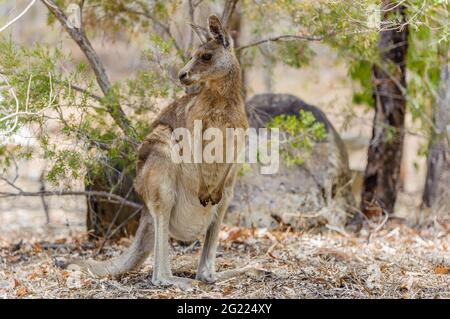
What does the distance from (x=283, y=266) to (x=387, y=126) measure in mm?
2757

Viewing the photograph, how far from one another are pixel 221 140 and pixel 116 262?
110 centimetres

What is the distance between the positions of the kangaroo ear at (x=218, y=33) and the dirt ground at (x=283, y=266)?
155cm

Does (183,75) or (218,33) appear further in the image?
(218,33)

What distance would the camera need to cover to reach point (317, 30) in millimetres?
5434

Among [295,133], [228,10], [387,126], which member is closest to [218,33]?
[228,10]

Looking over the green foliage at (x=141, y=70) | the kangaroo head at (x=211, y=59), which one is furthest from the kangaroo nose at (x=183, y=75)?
the green foliage at (x=141, y=70)

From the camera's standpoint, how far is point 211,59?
4.59 m

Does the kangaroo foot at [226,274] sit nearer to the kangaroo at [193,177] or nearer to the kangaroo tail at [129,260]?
the kangaroo at [193,177]

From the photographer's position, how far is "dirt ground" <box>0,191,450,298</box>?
434 cm

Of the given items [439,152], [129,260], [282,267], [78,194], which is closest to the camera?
[129,260]

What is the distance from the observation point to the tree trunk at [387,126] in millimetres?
7184

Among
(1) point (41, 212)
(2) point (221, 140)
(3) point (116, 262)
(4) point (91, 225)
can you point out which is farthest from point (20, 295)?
(1) point (41, 212)

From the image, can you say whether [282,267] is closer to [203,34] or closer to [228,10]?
[203,34]
